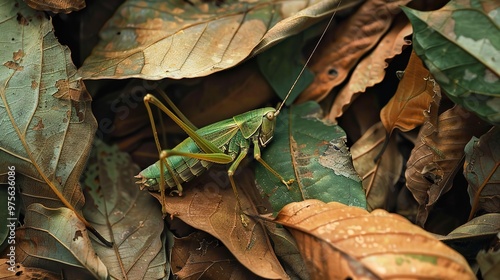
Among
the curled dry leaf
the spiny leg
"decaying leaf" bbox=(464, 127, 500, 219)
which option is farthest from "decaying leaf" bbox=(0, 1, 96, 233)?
"decaying leaf" bbox=(464, 127, 500, 219)

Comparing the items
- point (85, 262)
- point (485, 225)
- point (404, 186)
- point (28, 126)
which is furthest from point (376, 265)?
point (28, 126)

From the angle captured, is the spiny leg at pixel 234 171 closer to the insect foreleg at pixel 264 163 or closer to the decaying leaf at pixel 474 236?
the insect foreleg at pixel 264 163

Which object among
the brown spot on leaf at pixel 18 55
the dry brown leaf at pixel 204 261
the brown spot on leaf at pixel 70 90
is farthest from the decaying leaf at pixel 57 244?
the brown spot on leaf at pixel 18 55

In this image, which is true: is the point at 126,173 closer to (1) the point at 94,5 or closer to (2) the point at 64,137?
(2) the point at 64,137

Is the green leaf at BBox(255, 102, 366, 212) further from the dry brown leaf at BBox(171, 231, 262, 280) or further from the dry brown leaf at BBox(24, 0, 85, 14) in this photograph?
the dry brown leaf at BBox(24, 0, 85, 14)

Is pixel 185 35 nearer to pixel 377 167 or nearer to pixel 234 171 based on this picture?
pixel 234 171
